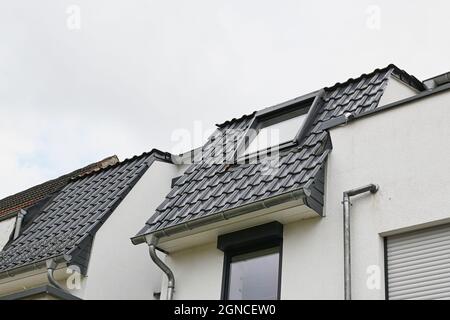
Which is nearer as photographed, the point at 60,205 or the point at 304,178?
the point at 304,178

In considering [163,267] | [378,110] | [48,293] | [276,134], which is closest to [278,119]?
[276,134]

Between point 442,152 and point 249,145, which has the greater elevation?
point 249,145

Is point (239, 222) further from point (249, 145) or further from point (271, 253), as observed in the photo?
point (249, 145)

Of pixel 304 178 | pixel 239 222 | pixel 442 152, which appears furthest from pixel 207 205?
pixel 442 152

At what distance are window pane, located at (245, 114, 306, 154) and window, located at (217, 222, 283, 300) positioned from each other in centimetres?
169

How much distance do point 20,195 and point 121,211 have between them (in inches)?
212

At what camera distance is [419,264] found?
821 cm

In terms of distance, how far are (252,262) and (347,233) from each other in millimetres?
1579

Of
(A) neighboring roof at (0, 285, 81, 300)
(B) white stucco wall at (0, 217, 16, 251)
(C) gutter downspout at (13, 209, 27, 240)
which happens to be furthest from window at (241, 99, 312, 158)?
(B) white stucco wall at (0, 217, 16, 251)

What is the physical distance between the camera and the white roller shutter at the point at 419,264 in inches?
313

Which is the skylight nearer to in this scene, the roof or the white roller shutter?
the roof

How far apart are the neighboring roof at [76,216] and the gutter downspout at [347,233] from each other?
4.13 meters

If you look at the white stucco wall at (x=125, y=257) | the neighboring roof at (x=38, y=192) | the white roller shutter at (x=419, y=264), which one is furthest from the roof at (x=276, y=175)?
the neighboring roof at (x=38, y=192)

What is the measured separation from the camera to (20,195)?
1694 cm
